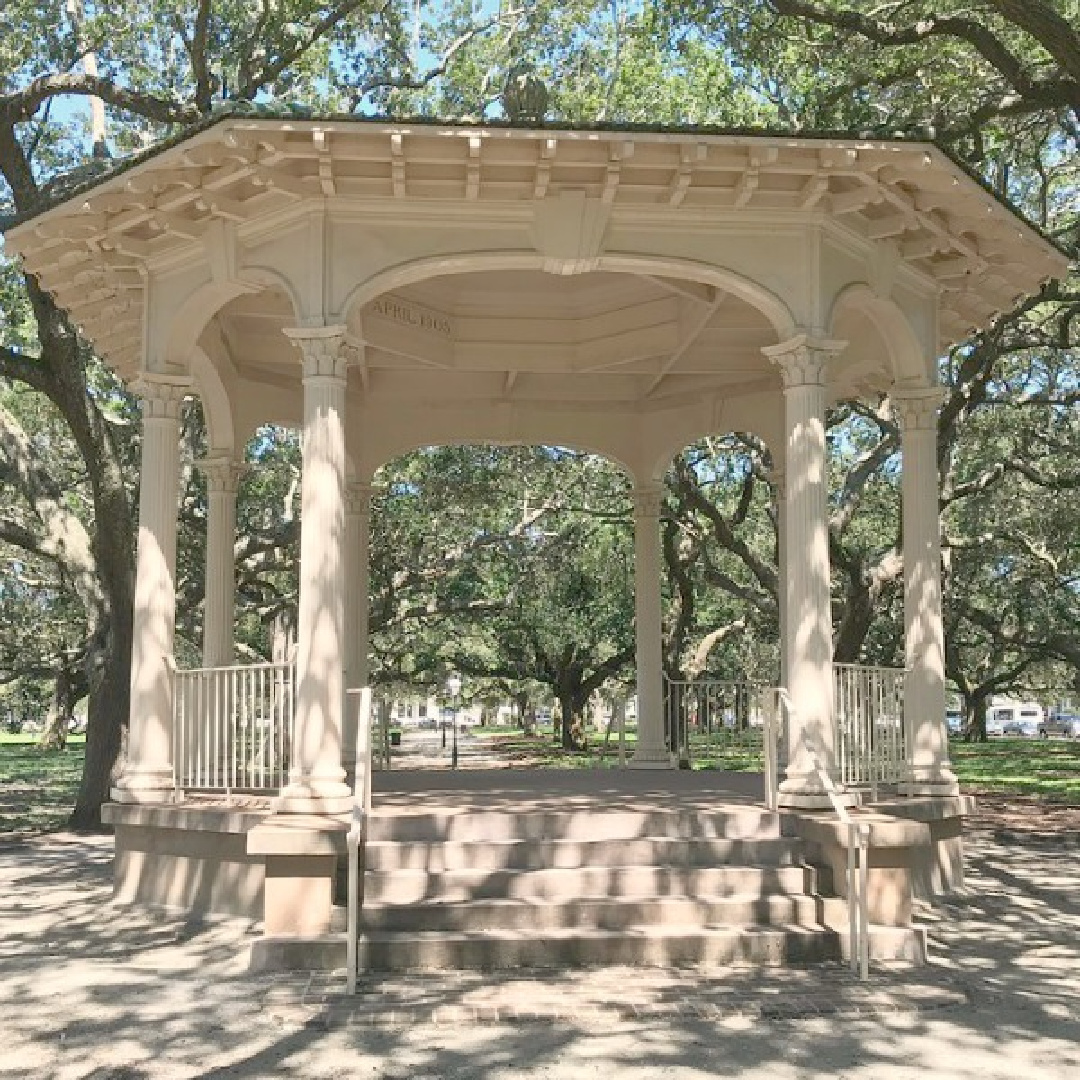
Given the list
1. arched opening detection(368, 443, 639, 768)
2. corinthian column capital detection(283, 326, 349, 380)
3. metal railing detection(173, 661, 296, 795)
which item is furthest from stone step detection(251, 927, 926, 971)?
arched opening detection(368, 443, 639, 768)

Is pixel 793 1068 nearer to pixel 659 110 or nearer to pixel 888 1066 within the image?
pixel 888 1066

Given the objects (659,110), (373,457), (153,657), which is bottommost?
(153,657)

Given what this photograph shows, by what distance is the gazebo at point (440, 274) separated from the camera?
27.8 ft

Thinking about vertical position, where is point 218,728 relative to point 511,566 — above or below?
below

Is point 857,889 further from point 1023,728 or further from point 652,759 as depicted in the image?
point 1023,728

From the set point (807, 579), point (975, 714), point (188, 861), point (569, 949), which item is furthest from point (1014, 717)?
point (569, 949)

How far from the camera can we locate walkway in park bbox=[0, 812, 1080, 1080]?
5.68 meters

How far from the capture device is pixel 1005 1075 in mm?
5520

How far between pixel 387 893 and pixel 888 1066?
138 inches

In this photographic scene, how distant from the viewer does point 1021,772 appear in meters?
28.0

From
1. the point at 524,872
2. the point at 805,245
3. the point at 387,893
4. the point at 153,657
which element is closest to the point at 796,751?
the point at 524,872

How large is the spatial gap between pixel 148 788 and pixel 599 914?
4.00 m

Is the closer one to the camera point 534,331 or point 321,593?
point 321,593

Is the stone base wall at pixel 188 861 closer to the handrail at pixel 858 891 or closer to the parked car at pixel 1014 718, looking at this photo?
the handrail at pixel 858 891
